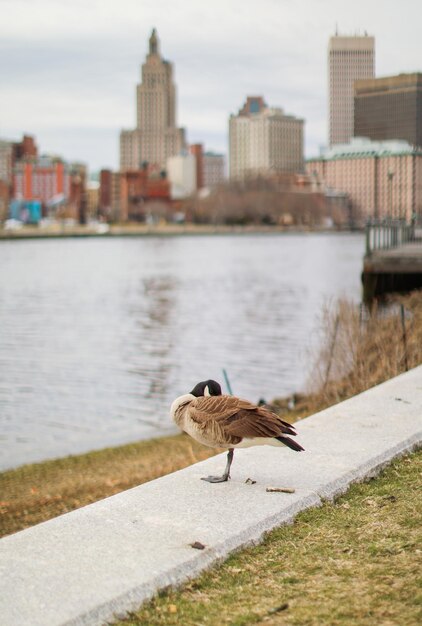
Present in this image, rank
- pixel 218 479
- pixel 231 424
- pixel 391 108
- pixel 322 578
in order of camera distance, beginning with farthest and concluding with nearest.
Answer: pixel 391 108 → pixel 218 479 → pixel 231 424 → pixel 322 578

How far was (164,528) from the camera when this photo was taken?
5285 millimetres

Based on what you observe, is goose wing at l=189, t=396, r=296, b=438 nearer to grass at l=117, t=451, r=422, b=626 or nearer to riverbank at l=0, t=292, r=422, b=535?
grass at l=117, t=451, r=422, b=626

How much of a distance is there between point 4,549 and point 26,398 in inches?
699

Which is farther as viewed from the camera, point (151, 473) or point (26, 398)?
point (26, 398)

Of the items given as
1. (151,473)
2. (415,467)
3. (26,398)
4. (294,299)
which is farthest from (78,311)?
(415,467)

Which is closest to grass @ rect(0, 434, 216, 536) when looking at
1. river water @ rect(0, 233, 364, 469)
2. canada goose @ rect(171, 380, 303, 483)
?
river water @ rect(0, 233, 364, 469)

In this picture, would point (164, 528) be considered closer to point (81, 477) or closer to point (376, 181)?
point (81, 477)

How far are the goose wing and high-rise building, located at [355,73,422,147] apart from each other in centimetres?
2786

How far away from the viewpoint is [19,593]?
438 centimetres

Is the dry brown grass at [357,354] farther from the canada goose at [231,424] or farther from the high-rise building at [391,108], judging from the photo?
the high-rise building at [391,108]

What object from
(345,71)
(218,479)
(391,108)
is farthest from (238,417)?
(391,108)

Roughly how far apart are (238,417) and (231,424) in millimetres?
61

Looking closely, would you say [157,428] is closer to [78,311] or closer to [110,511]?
[110,511]

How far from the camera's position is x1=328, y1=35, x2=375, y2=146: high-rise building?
85.0 feet
